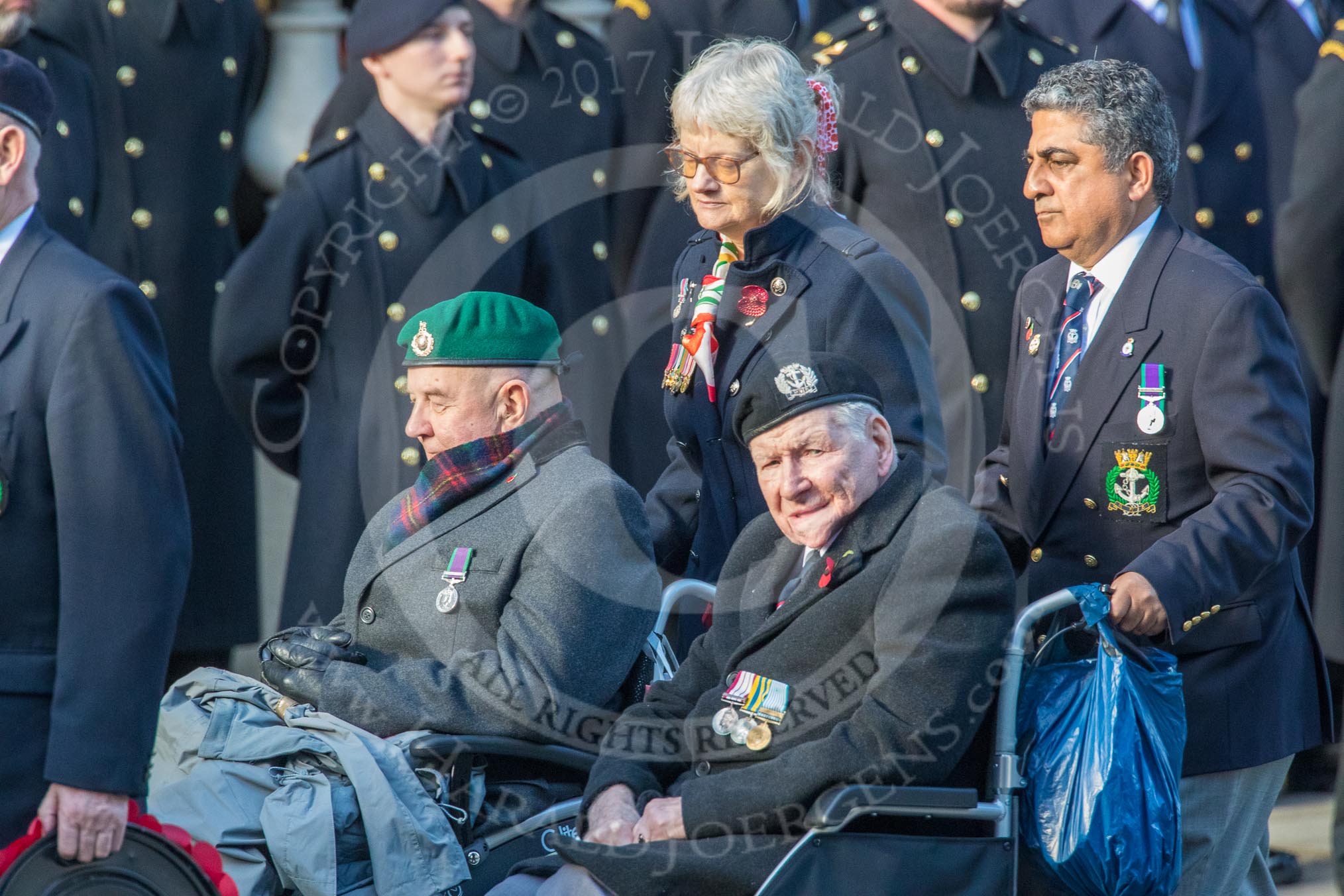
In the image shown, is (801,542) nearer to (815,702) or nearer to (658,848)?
(815,702)

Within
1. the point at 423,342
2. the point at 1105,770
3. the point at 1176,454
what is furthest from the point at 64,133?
the point at 1105,770

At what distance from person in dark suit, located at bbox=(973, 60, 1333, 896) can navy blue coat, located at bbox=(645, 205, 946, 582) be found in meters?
0.29

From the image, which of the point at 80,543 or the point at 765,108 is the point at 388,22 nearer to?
the point at 765,108

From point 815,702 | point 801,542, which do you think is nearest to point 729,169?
point 801,542

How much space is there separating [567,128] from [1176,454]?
8.24 ft

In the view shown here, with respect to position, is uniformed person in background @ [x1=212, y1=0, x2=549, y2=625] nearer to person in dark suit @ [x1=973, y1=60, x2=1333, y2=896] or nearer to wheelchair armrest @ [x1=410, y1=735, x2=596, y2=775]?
wheelchair armrest @ [x1=410, y1=735, x2=596, y2=775]

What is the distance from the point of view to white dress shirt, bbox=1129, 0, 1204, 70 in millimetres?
5438

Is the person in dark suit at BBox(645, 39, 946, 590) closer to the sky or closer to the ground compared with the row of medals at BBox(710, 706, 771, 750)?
closer to the sky

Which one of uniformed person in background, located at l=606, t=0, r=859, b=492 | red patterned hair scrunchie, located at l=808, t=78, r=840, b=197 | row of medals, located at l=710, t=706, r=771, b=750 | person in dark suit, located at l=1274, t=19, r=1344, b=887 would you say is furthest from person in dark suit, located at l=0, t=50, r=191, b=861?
person in dark suit, located at l=1274, t=19, r=1344, b=887

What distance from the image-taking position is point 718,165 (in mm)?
3826

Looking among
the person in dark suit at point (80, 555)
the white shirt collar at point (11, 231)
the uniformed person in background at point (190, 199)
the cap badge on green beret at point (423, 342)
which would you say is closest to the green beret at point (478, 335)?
the cap badge on green beret at point (423, 342)

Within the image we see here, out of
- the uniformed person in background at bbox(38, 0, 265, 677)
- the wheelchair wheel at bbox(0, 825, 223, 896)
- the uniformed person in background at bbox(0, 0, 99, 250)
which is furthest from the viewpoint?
the uniformed person in background at bbox(38, 0, 265, 677)

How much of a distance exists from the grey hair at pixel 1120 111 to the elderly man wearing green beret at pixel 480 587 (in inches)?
42.4

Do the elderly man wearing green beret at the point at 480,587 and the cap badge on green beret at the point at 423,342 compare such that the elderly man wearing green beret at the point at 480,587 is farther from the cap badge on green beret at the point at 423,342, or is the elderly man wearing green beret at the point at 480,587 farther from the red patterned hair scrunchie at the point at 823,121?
the red patterned hair scrunchie at the point at 823,121
